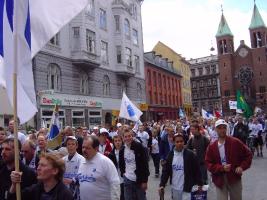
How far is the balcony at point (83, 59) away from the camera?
106 feet

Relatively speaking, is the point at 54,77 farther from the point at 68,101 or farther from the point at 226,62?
the point at 226,62

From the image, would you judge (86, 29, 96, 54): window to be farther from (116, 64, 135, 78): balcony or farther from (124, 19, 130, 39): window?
(124, 19, 130, 39): window

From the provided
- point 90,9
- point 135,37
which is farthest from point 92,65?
point 135,37

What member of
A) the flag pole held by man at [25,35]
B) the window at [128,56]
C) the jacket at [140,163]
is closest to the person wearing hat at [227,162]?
the jacket at [140,163]

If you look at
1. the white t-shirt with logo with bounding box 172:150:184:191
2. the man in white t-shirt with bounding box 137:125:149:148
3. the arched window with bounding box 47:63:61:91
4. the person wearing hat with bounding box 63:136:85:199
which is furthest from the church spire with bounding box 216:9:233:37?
the person wearing hat with bounding box 63:136:85:199

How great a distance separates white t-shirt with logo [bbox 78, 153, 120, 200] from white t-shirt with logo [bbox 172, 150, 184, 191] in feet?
5.71

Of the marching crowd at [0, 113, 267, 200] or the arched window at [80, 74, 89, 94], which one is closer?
the marching crowd at [0, 113, 267, 200]

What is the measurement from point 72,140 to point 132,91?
121 ft

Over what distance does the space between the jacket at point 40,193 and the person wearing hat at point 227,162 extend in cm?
366

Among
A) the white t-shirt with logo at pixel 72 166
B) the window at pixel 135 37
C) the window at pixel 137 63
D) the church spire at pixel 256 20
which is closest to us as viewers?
the white t-shirt with logo at pixel 72 166

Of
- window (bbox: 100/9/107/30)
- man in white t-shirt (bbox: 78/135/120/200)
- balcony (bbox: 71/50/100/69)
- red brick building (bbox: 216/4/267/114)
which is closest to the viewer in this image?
man in white t-shirt (bbox: 78/135/120/200)

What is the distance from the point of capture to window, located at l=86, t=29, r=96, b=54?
33812mm

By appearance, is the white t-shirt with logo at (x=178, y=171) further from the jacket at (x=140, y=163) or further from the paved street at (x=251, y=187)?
the paved street at (x=251, y=187)

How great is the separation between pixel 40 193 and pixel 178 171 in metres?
3.28
